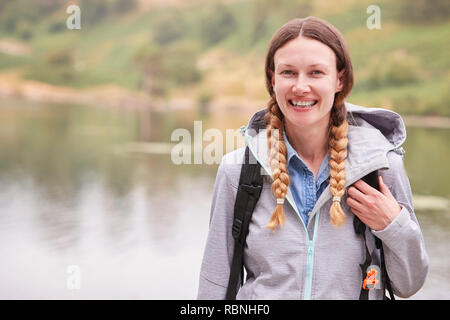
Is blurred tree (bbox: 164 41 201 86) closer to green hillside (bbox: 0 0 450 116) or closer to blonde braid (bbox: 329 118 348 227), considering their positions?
green hillside (bbox: 0 0 450 116)

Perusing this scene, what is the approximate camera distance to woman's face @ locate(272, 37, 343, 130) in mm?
1024

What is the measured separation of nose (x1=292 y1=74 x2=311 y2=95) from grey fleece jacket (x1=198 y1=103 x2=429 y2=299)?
0.13 m

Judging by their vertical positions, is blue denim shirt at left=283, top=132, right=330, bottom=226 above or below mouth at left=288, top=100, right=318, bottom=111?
below

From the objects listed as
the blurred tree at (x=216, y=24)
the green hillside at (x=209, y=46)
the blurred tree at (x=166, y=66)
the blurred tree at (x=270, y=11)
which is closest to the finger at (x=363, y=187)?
the green hillside at (x=209, y=46)

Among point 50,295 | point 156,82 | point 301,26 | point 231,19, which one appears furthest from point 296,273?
point 231,19

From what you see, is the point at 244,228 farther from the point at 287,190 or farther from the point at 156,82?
the point at 156,82

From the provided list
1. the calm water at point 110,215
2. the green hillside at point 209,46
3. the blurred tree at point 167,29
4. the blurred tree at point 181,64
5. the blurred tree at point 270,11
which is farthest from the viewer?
the blurred tree at point 167,29

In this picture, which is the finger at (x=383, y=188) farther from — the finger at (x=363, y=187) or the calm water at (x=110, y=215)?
the calm water at (x=110, y=215)

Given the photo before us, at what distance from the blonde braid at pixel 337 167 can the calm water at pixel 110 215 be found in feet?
10.9

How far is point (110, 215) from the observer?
7.22m

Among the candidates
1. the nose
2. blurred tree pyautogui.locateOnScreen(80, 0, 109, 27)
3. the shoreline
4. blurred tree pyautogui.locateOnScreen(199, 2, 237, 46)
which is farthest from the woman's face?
blurred tree pyautogui.locateOnScreen(80, 0, 109, 27)

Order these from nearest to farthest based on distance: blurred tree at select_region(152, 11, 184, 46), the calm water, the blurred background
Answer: the calm water → the blurred background → blurred tree at select_region(152, 11, 184, 46)

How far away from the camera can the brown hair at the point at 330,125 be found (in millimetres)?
1024

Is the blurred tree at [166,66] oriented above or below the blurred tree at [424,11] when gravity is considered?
below
